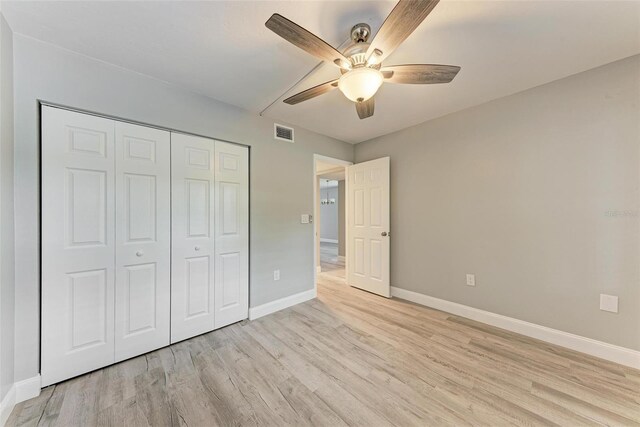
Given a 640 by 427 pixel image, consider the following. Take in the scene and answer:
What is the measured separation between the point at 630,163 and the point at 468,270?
1.57 m

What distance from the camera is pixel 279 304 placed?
9.62ft

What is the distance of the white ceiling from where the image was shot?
1.37 metres

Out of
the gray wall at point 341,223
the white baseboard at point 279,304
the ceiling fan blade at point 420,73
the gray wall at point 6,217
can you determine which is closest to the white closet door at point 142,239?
the gray wall at point 6,217

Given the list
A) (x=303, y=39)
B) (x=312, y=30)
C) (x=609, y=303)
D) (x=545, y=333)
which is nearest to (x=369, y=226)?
(x=545, y=333)

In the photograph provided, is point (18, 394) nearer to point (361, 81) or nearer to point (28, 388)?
point (28, 388)

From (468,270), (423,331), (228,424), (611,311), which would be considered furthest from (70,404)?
(611,311)

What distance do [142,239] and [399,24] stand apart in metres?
2.45

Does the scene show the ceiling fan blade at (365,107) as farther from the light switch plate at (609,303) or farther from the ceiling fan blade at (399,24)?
the light switch plate at (609,303)

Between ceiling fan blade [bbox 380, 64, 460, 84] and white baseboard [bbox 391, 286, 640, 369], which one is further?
white baseboard [bbox 391, 286, 640, 369]

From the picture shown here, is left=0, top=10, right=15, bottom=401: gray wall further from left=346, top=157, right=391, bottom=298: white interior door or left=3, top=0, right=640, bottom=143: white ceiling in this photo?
left=346, top=157, right=391, bottom=298: white interior door

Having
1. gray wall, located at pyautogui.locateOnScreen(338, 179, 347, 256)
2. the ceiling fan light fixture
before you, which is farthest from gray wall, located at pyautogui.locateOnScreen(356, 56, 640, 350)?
Result: gray wall, located at pyautogui.locateOnScreen(338, 179, 347, 256)

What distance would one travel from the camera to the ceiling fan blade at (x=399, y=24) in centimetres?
102

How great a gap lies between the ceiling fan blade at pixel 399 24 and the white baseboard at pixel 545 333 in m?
2.81

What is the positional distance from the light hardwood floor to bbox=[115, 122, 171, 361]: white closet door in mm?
242
